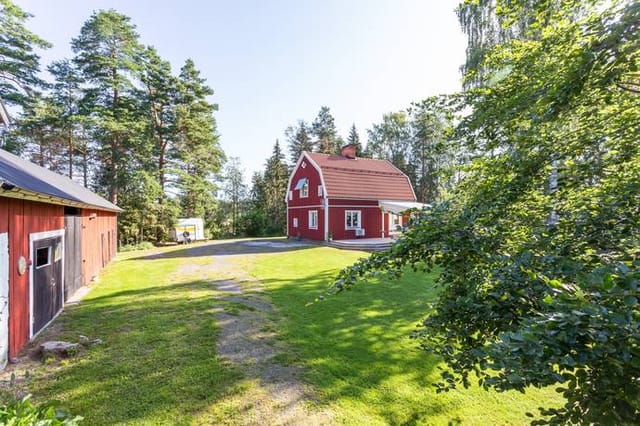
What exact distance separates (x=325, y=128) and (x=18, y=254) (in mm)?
37037

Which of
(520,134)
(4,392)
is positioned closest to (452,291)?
(520,134)

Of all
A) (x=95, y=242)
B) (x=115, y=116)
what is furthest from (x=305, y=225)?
(x=115, y=116)

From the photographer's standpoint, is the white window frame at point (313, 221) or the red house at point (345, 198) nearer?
the red house at point (345, 198)

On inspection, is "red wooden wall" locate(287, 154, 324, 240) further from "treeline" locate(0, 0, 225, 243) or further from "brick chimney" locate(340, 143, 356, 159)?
"treeline" locate(0, 0, 225, 243)

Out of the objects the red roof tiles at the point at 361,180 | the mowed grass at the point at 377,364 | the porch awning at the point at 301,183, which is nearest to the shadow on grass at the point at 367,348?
the mowed grass at the point at 377,364

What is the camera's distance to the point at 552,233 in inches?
94.0

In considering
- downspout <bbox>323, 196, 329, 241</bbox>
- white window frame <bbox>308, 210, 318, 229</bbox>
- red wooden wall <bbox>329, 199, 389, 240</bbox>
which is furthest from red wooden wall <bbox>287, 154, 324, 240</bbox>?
red wooden wall <bbox>329, 199, 389, 240</bbox>

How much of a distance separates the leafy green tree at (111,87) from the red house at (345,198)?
12364 millimetres

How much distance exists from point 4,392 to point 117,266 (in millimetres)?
10264

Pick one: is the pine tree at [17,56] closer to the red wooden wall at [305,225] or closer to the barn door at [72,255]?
the barn door at [72,255]

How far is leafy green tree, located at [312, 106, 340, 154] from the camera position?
127ft

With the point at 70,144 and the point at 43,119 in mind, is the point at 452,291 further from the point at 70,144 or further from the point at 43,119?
the point at 70,144

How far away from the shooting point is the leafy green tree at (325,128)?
3884 cm

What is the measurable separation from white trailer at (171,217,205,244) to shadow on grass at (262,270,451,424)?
1698 cm
